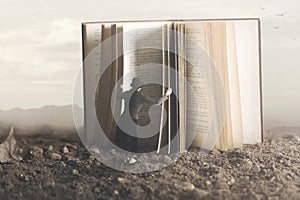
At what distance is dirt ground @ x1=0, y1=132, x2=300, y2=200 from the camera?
1260 mm

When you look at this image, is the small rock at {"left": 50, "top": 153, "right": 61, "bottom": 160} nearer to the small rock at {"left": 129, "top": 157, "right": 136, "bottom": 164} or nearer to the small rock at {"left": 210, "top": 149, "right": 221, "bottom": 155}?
the small rock at {"left": 129, "top": 157, "right": 136, "bottom": 164}

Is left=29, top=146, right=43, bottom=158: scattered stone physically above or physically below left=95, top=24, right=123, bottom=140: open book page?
below

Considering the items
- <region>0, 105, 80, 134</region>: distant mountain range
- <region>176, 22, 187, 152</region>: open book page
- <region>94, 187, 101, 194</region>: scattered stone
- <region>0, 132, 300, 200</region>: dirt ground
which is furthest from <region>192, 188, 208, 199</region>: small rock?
<region>0, 105, 80, 134</region>: distant mountain range

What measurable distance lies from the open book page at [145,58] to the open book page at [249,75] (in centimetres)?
18

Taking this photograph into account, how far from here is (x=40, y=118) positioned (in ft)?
4.32

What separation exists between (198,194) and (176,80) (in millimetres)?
252

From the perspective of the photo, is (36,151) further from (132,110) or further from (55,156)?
(132,110)

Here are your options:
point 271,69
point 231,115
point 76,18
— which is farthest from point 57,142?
point 271,69

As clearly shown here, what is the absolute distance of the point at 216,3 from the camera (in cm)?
128

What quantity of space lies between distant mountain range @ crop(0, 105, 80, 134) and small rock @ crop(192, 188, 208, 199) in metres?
0.31

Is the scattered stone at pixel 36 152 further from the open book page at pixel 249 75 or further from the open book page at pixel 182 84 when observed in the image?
the open book page at pixel 249 75

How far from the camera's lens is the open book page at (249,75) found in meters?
1.29

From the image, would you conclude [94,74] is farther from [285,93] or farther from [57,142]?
[285,93]

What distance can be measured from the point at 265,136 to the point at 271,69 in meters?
0.15
